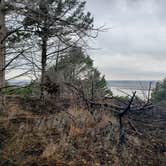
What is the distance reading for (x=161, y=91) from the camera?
1814 cm

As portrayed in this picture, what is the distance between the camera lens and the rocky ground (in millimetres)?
6754

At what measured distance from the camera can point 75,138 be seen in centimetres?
754

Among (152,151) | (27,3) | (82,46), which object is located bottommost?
(152,151)

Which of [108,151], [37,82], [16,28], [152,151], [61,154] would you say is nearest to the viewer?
[61,154]

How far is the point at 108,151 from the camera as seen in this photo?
285 inches

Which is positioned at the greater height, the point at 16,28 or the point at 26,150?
the point at 16,28

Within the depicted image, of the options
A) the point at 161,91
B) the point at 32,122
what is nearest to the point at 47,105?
the point at 32,122

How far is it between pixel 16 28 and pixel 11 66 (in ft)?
4.08

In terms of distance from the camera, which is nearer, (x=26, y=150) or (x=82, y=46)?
(x=26, y=150)

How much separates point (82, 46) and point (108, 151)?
3369 millimetres

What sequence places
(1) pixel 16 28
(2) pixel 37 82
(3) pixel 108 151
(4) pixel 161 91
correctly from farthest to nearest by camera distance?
(4) pixel 161 91, (2) pixel 37 82, (1) pixel 16 28, (3) pixel 108 151

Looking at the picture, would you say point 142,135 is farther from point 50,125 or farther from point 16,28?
point 16,28

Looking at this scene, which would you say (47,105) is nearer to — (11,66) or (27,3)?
(11,66)

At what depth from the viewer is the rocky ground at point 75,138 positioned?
6.75m
